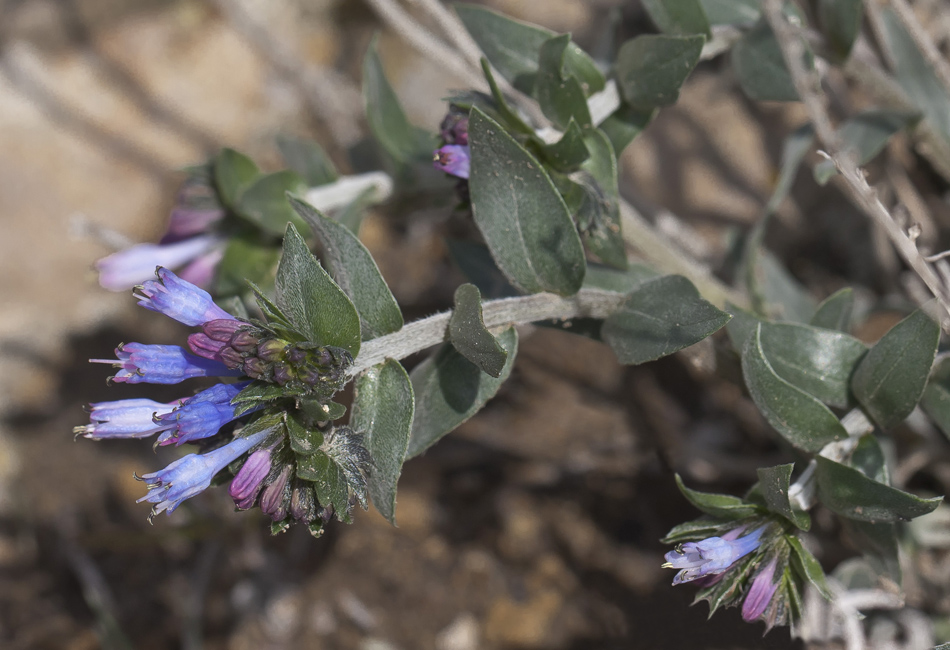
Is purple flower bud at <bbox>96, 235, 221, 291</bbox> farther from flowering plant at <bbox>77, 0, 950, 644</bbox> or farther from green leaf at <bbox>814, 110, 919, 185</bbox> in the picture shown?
green leaf at <bbox>814, 110, 919, 185</bbox>

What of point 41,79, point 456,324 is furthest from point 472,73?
point 41,79

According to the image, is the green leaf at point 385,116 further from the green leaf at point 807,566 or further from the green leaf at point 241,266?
the green leaf at point 807,566

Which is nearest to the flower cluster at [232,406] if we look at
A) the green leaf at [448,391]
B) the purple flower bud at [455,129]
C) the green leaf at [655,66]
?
the green leaf at [448,391]

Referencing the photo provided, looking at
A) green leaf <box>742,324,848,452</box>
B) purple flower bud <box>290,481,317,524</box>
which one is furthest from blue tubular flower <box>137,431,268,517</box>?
green leaf <box>742,324,848,452</box>

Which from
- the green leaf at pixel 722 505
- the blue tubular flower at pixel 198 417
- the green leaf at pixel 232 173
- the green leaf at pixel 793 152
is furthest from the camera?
the green leaf at pixel 793 152

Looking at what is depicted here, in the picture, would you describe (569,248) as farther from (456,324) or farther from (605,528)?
(605,528)

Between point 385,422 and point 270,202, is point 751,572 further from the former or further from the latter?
point 270,202
